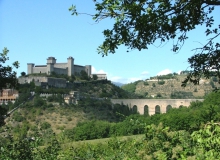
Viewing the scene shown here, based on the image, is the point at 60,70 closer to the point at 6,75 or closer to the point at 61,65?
the point at 61,65

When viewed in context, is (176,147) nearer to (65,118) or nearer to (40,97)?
→ (65,118)

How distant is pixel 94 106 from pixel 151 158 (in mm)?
58104

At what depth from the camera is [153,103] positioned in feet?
214

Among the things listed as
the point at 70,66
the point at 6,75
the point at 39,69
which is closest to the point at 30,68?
the point at 39,69

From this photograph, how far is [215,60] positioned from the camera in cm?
455

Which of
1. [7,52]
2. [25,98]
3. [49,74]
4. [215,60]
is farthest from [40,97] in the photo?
[215,60]

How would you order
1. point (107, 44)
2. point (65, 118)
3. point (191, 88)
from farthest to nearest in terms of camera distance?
point (191, 88) < point (65, 118) < point (107, 44)

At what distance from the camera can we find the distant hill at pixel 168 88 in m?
85.8

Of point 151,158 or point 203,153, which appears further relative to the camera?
point 151,158

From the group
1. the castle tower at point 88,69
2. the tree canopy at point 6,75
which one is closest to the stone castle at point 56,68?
the castle tower at point 88,69

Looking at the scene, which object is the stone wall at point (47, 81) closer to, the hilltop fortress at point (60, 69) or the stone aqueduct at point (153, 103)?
the hilltop fortress at point (60, 69)

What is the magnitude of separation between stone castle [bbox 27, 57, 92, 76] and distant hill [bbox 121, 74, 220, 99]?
60.8ft

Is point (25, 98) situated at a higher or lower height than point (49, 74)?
lower

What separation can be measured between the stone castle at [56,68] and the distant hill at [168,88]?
18.5 meters
